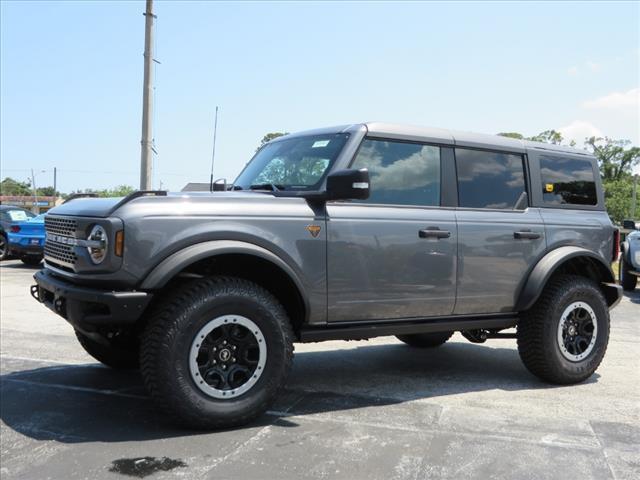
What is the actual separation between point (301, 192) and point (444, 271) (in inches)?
48.3

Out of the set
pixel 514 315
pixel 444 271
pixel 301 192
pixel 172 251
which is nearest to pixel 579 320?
pixel 514 315

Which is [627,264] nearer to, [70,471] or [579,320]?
[579,320]

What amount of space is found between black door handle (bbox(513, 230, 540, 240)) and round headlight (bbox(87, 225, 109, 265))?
122 inches

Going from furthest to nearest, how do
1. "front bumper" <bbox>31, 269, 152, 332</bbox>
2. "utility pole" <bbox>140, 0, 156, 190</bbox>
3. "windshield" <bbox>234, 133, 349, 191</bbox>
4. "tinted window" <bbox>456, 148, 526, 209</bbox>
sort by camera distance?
"utility pole" <bbox>140, 0, 156, 190</bbox> < "tinted window" <bbox>456, 148, 526, 209</bbox> < "windshield" <bbox>234, 133, 349, 191</bbox> < "front bumper" <bbox>31, 269, 152, 332</bbox>

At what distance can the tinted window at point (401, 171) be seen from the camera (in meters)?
4.50

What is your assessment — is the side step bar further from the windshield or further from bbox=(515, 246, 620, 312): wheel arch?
the windshield

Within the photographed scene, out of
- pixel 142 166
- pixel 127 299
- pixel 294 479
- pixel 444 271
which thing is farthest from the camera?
pixel 142 166

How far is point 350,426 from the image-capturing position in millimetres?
3910

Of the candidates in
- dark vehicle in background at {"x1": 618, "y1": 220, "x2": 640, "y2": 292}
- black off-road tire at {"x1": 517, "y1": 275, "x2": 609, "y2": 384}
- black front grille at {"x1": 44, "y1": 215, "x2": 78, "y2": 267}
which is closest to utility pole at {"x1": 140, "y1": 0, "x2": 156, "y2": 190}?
black front grille at {"x1": 44, "y1": 215, "x2": 78, "y2": 267}

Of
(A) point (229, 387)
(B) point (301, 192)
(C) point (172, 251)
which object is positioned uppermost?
(B) point (301, 192)

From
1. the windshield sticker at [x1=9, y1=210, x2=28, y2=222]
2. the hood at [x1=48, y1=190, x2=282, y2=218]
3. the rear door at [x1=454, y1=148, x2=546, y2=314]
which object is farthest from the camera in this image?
the windshield sticker at [x1=9, y1=210, x2=28, y2=222]

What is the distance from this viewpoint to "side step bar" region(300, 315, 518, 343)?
4246 mm

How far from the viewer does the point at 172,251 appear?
367 centimetres

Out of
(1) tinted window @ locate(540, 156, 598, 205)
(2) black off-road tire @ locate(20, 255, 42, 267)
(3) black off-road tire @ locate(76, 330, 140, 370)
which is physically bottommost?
(2) black off-road tire @ locate(20, 255, 42, 267)
